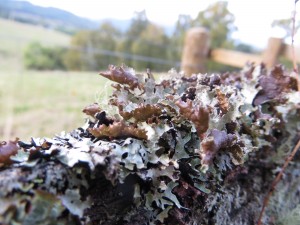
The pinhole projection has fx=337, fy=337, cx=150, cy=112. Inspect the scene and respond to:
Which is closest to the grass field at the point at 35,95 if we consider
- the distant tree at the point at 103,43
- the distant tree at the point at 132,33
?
the distant tree at the point at 103,43

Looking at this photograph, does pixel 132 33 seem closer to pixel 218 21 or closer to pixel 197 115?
pixel 218 21

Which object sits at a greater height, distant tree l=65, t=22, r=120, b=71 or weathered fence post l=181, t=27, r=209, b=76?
weathered fence post l=181, t=27, r=209, b=76

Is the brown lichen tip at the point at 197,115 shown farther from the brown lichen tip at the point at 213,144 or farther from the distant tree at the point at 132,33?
the distant tree at the point at 132,33

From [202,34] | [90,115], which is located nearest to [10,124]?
[202,34]

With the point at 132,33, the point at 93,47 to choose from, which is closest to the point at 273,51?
the point at 132,33

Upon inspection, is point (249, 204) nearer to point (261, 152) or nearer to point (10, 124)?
point (261, 152)

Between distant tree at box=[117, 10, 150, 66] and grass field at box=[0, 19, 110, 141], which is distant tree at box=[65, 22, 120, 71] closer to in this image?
distant tree at box=[117, 10, 150, 66]

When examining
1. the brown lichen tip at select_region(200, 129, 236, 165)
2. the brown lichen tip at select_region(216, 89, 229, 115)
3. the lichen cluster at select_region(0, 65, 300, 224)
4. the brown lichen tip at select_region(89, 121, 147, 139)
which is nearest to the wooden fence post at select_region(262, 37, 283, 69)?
the lichen cluster at select_region(0, 65, 300, 224)
